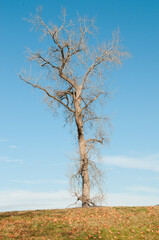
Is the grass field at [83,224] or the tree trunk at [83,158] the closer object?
the grass field at [83,224]

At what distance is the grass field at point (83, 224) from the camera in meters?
13.6

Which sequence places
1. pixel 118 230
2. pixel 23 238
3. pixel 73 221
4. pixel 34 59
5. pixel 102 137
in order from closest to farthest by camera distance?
1. pixel 23 238
2. pixel 118 230
3. pixel 73 221
4. pixel 102 137
5. pixel 34 59

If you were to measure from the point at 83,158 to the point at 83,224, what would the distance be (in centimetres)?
632

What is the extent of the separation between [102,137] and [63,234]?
9.01m

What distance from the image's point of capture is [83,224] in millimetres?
14719

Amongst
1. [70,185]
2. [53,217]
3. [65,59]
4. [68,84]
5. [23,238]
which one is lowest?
[23,238]

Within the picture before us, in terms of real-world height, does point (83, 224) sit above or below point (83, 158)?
below

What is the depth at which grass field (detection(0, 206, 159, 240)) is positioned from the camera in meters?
13.6

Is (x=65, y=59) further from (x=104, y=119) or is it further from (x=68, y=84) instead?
(x=104, y=119)

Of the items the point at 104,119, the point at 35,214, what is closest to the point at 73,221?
the point at 35,214

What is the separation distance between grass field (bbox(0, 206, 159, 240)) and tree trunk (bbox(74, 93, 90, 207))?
2.18 m

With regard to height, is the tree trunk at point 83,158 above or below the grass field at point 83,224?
above

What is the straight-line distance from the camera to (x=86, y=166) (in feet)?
66.7

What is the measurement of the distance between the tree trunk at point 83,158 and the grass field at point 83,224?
86.0 inches
